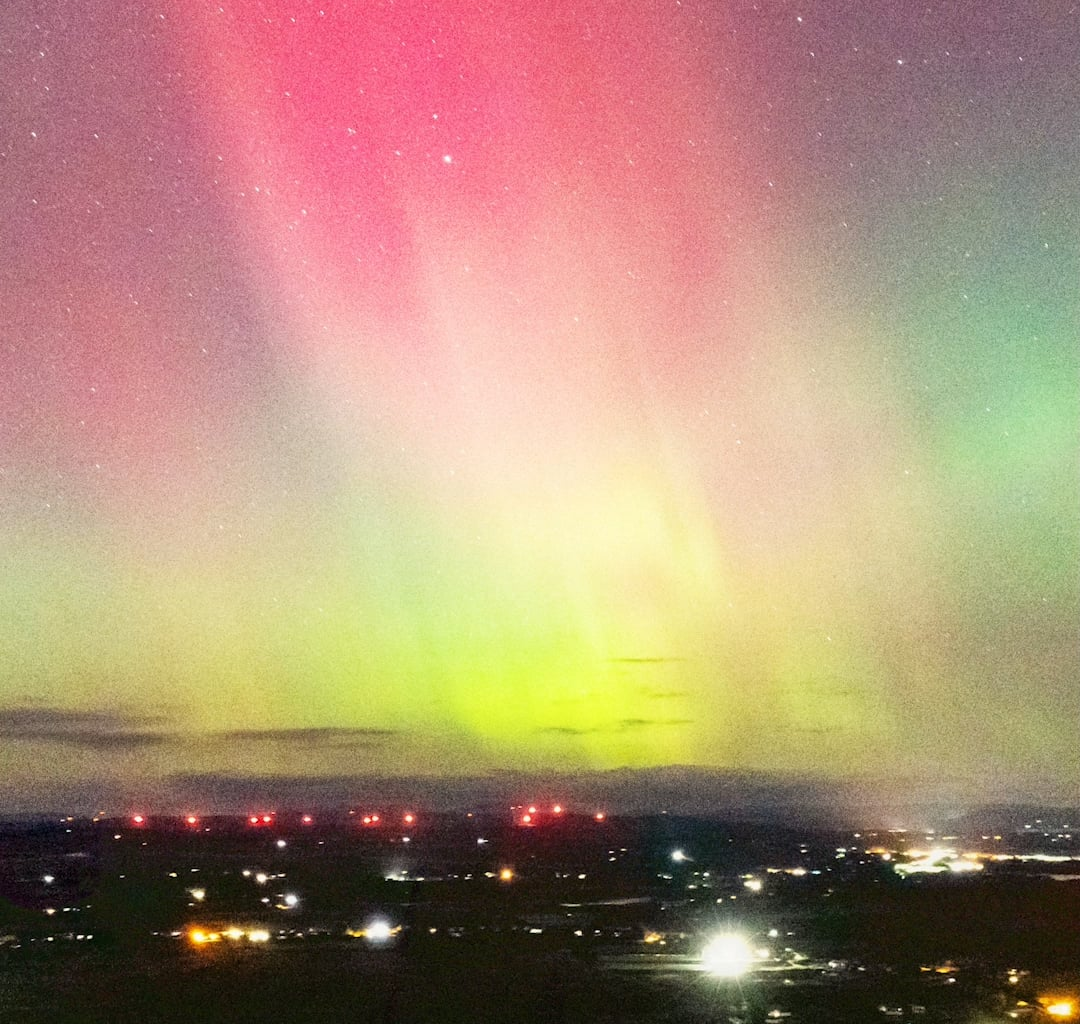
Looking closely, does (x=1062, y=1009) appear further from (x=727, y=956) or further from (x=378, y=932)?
(x=378, y=932)

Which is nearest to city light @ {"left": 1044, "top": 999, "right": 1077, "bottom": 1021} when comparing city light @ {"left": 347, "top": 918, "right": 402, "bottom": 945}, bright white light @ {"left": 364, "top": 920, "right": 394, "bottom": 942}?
city light @ {"left": 347, "top": 918, "right": 402, "bottom": 945}

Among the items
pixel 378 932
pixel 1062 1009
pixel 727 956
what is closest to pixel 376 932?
pixel 378 932

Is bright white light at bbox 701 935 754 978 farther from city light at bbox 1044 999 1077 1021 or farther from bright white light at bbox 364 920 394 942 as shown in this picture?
bright white light at bbox 364 920 394 942

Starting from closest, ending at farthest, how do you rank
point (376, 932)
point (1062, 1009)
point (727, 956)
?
point (1062, 1009), point (727, 956), point (376, 932)

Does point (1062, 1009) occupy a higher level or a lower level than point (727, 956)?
lower

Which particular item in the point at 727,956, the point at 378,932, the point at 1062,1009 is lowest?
the point at 1062,1009

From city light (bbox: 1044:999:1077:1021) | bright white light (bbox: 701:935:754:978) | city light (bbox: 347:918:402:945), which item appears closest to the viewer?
city light (bbox: 1044:999:1077:1021)

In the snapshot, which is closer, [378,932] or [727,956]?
[727,956]
